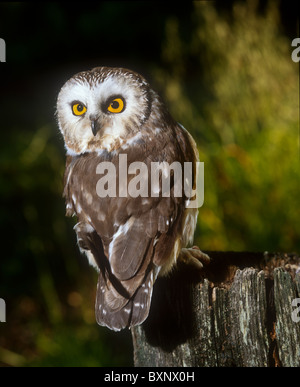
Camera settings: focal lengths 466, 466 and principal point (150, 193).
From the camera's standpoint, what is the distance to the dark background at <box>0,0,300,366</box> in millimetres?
2871

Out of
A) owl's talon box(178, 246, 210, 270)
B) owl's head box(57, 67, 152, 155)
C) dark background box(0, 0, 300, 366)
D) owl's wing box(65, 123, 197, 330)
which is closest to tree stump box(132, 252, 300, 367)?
owl's talon box(178, 246, 210, 270)

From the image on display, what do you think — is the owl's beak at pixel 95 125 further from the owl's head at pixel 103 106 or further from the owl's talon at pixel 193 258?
the owl's talon at pixel 193 258

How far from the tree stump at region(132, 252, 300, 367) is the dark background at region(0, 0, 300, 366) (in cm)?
120

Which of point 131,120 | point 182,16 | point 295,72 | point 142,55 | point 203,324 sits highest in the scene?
point 182,16

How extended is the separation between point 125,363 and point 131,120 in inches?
76.8

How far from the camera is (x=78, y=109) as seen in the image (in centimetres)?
149

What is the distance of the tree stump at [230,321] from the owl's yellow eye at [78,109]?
0.65 meters

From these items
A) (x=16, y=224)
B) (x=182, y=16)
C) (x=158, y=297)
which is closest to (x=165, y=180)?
(x=158, y=297)

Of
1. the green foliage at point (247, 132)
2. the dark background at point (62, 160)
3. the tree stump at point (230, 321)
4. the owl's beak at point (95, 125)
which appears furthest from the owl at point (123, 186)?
the green foliage at point (247, 132)

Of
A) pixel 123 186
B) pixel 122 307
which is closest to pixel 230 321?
pixel 122 307

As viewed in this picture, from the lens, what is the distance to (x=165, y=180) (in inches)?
55.9

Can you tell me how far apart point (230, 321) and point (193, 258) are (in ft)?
0.95

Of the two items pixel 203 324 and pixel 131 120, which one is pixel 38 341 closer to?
pixel 203 324

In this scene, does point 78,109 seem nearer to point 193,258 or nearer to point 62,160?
point 193,258
